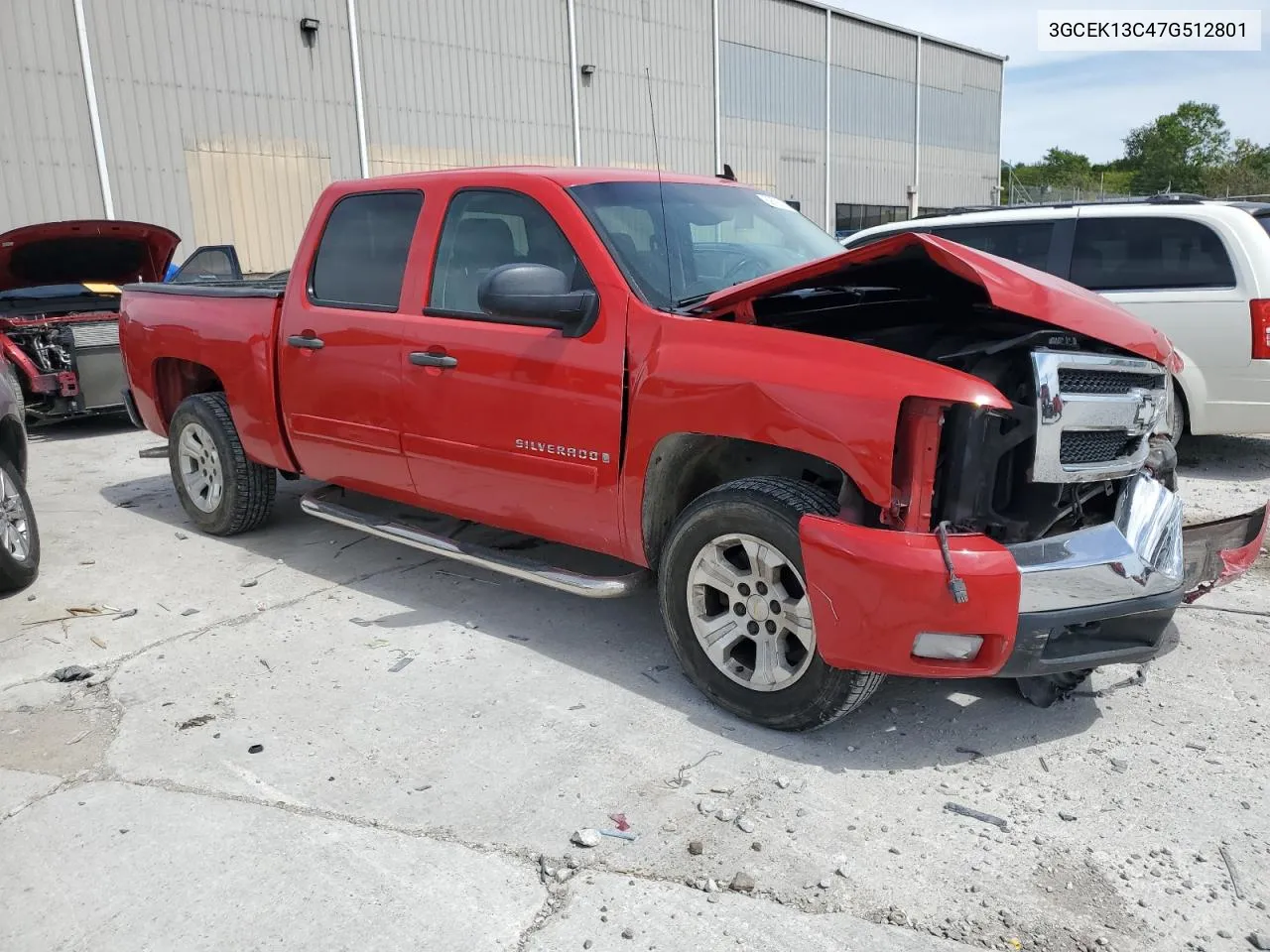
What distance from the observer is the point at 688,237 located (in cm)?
396

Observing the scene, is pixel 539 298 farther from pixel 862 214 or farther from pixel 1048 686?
pixel 862 214

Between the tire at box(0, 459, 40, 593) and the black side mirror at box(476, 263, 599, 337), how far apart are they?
2869mm

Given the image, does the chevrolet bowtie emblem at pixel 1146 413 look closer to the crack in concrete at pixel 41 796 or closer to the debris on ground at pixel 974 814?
the debris on ground at pixel 974 814

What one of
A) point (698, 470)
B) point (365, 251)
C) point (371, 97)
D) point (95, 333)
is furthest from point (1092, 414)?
point (371, 97)

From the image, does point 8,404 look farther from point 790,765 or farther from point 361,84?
point 361,84

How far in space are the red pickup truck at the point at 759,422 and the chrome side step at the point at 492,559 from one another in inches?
0.8

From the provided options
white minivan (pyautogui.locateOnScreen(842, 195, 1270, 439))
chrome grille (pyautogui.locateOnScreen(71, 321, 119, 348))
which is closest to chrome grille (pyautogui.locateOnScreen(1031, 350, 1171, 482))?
white minivan (pyautogui.locateOnScreen(842, 195, 1270, 439))

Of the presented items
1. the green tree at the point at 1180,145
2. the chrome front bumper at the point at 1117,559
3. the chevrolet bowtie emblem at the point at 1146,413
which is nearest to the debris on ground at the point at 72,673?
the chrome front bumper at the point at 1117,559

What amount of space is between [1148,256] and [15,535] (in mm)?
7045

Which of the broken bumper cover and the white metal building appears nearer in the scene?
the broken bumper cover

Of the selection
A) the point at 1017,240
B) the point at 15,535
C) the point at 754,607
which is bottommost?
the point at 15,535

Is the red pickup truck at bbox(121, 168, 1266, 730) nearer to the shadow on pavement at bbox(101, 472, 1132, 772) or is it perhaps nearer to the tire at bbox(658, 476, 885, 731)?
the tire at bbox(658, 476, 885, 731)

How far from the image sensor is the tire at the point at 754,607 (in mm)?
3092

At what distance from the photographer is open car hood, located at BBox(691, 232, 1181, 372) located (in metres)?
2.86
